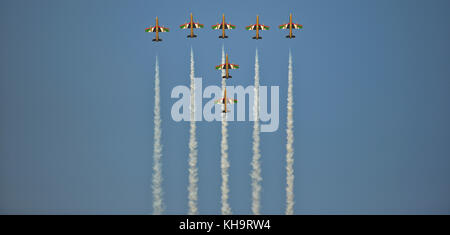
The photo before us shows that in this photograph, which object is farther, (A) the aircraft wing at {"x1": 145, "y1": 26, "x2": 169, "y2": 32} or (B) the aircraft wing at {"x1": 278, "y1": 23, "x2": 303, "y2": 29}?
(A) the aircraft wing at {"x1": 145, "y1": 26, "x2": 169, "y2": 32}

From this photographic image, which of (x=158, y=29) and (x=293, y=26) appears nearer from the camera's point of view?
(x=293, y=26)

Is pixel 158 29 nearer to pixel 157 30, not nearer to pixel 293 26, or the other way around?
pixel 157 30

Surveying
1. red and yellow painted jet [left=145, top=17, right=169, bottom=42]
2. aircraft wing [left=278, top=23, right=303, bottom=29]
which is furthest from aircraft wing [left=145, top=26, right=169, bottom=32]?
aircraft wing [left=278, top=23, right=303, bottom=29]

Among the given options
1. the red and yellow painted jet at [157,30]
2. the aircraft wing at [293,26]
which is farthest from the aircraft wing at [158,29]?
the aircraft wing at [293,26]

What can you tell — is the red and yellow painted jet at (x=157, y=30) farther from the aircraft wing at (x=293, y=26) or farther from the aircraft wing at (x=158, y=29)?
the aircraft wing at (x=293, y=26)

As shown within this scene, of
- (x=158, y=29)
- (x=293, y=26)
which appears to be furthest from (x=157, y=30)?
(x=293, y=26)

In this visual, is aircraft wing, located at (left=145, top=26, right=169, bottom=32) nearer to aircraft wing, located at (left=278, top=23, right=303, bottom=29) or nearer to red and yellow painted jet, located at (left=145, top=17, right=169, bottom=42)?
red and yellow painted jet, located at (left=145, top=17, right=169, bottom=42)

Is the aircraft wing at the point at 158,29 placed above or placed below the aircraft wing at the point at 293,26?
below

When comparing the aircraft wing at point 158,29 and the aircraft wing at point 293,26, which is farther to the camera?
the aircraft wing at point 158,29

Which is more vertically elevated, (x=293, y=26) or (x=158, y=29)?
(x=293, y=26)
